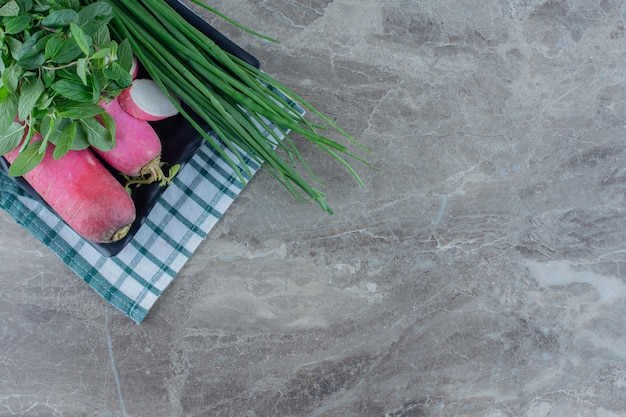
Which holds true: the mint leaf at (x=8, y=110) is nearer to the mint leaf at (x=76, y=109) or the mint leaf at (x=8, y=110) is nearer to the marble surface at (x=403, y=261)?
the mint leaf at (x=76, y=109)

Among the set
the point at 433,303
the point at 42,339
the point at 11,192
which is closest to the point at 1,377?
the point at 42,339

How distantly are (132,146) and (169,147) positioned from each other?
0.20 ft

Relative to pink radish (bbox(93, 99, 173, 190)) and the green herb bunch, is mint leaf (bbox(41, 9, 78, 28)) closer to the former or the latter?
the green herb bunch

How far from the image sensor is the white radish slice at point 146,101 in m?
0.70

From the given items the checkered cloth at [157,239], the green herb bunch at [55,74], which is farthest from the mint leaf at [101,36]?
the checkered cloth at [157,239]

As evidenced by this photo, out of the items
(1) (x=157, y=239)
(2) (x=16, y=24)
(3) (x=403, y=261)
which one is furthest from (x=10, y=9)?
(3) (x=403, y=261)

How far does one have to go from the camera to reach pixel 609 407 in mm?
918

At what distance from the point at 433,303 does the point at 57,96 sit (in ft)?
2.08

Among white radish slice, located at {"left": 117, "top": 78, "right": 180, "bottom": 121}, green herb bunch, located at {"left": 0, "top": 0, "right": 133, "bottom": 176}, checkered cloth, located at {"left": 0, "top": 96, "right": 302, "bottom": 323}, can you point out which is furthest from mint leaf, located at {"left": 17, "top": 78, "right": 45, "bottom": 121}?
checkered cloth, located at {"left": 0, "top": 96, "right": 302, "bottom": 323}

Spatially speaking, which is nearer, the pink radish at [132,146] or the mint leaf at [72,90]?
the mint leaf at [72,90]

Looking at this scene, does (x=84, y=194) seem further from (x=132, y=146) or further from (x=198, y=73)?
(x=198, y=73)

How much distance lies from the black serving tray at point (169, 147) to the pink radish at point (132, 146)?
27 millimetres

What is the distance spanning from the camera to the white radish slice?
70cm

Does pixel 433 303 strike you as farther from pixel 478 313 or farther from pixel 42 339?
pixel 42 339
